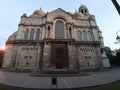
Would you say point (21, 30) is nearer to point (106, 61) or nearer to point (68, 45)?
point (68, 45)

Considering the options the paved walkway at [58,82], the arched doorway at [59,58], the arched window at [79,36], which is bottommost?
the paved walkway at [58,82]

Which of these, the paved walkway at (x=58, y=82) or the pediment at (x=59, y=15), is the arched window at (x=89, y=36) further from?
the paved walkway at (x=58, y=82)

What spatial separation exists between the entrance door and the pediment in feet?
29.5

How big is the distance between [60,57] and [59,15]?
11.8 m

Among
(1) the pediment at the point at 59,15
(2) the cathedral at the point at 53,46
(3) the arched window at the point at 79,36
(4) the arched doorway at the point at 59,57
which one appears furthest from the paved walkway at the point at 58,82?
(1) the pediment at the point at 59,15

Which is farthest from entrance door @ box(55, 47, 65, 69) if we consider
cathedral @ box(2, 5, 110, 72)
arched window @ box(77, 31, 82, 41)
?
arched window @ box(77, 31, 82, 41)

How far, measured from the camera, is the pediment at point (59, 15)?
28.5 metres

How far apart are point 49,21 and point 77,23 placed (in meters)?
7.64

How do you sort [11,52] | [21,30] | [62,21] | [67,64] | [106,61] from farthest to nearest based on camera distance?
[106,61] < [62,21] < [21,30] < [11,52] < [67,64]

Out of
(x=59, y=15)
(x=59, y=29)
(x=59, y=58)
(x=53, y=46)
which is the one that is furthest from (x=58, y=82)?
(x=59, y=15)

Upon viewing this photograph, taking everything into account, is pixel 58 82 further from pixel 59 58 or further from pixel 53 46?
pixel 53 46

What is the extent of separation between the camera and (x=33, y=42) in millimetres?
24578

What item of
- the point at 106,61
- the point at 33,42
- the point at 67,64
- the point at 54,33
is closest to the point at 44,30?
the point at 54,33

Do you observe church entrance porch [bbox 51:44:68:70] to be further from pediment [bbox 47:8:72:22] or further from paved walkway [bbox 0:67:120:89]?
paved walkway [bbox 0:67:120:89]
